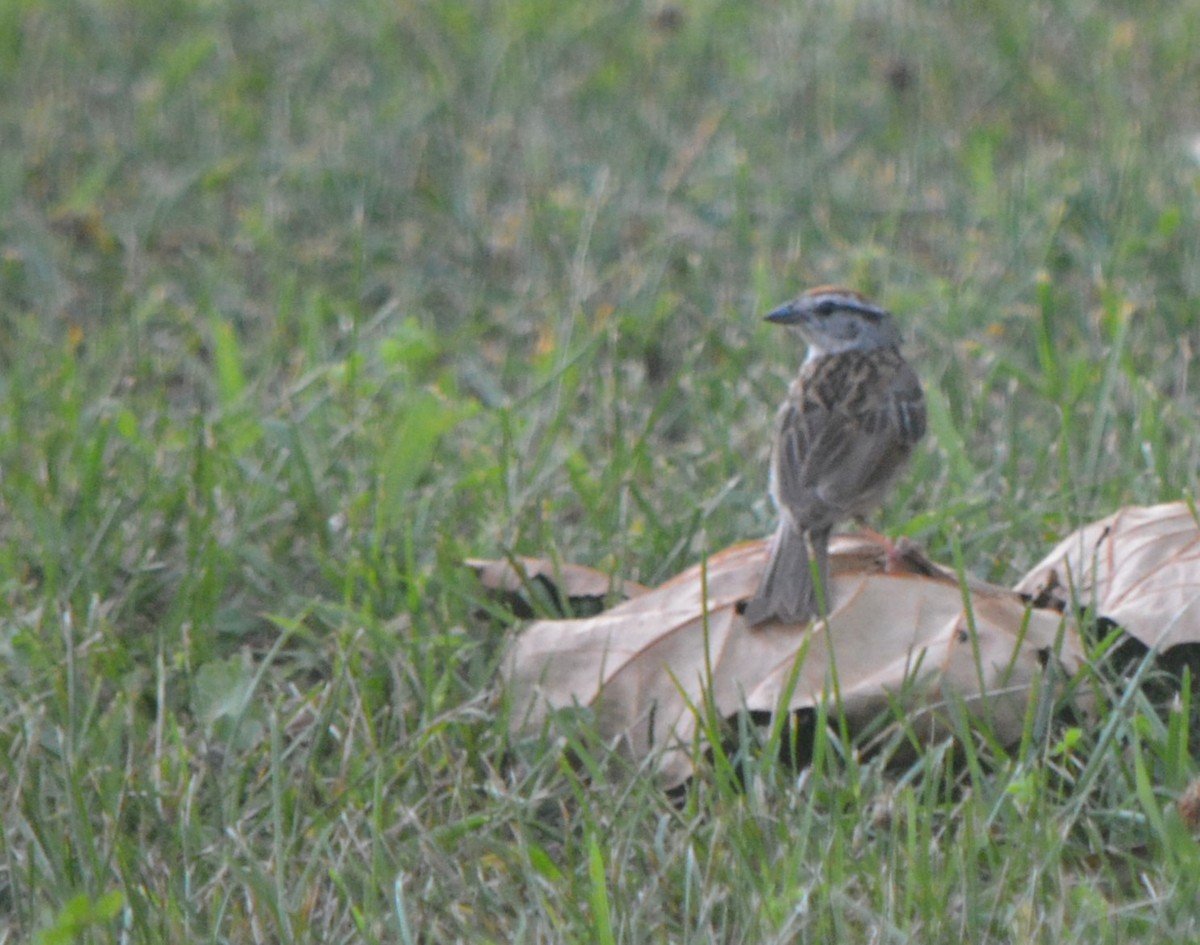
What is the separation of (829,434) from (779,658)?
3.41 feet

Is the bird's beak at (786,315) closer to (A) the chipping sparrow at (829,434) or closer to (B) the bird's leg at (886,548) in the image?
(A) the chipping sparrow at (829,434)

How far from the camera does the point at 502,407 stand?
5.25m

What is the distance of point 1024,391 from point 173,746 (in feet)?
9.02

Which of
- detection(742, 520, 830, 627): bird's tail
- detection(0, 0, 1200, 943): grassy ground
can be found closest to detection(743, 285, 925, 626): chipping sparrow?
detection(742, 520, 830, 627): bird's tail

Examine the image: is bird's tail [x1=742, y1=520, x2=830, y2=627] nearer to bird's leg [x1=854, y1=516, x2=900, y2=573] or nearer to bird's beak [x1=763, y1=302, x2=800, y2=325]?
bird's leg [x1=854, y1=516, x2=900, y2=573]

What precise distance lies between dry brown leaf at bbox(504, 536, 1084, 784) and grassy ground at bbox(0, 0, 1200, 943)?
0.37ft

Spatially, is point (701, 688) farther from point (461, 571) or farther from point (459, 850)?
point (461, 571)

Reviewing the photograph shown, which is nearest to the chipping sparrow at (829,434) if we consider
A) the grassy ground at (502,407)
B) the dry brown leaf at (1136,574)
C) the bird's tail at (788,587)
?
the bird's tail at (788,587)

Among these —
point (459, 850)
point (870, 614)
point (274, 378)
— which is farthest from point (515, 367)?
point (459, 850)

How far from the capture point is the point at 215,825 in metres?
3.81

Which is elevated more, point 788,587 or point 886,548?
point 788,587

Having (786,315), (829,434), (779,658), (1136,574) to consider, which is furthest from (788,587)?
(786,315)

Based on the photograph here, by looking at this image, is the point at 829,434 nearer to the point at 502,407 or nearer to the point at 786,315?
the point at 786,315

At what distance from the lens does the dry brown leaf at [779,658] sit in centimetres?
387
